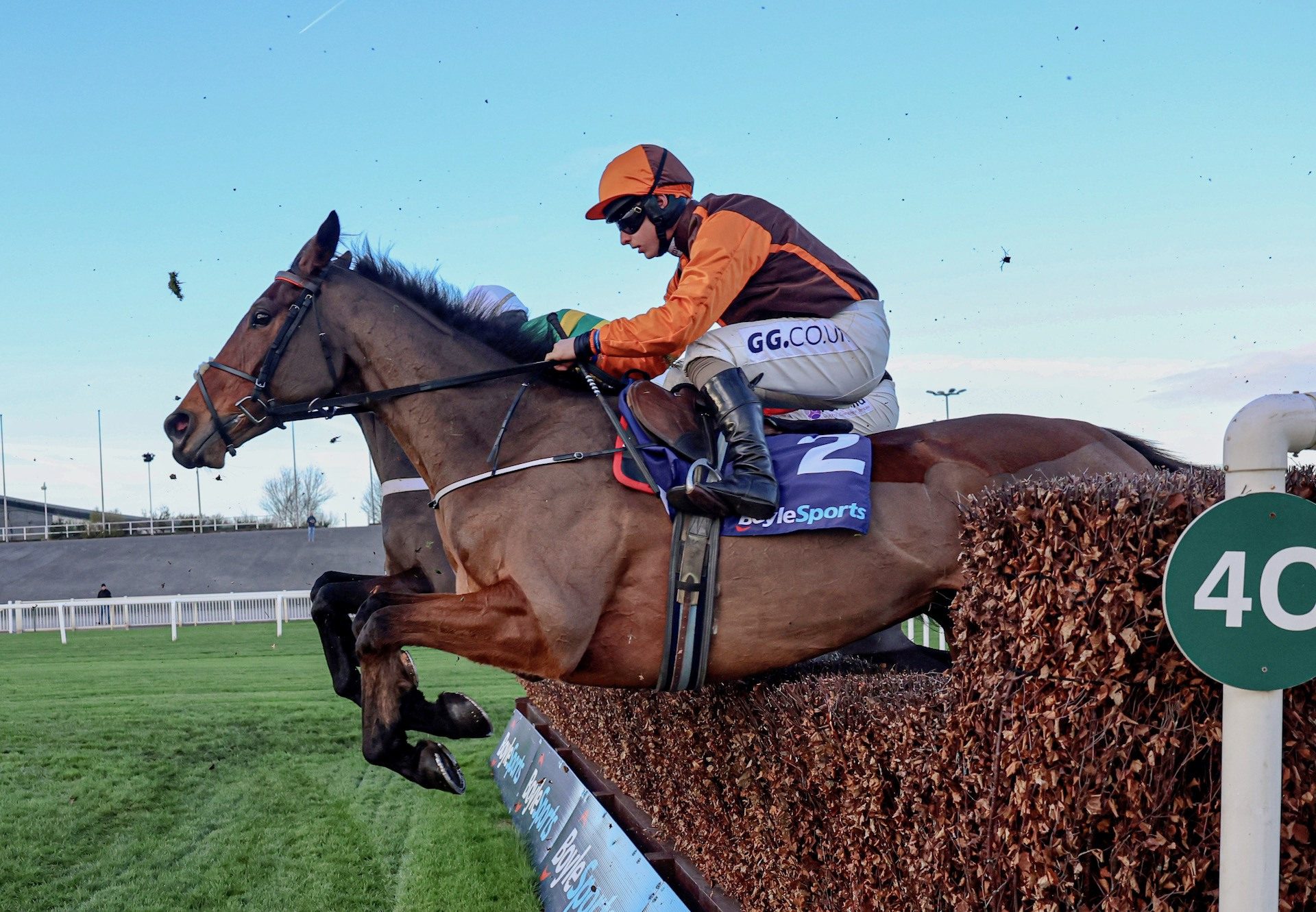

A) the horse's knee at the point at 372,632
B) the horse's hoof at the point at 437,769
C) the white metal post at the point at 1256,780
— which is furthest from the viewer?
the horse's hoof at the point at 437,769

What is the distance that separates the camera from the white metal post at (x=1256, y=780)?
4.91 feet

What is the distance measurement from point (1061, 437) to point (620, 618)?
1.39m

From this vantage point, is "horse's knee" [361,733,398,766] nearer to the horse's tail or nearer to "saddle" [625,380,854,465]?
"saddle" [625,380,854,465]

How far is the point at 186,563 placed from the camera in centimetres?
3341

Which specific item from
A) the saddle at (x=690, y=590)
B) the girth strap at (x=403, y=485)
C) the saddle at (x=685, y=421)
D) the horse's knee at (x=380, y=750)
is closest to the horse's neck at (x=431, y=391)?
the saddle at (x=685, y=421)

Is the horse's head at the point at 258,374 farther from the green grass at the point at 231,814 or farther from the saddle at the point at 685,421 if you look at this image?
the green grass at the point at 231,814

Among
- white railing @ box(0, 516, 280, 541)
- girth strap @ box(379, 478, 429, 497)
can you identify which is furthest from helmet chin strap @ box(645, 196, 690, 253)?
white railing @ box(0, 516, 280, 541)

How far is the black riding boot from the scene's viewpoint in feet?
8.71

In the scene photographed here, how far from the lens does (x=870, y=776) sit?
2412 millimetres

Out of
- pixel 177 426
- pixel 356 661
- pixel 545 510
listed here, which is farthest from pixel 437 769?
pixel 177 426

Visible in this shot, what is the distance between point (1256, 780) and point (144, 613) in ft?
72.4

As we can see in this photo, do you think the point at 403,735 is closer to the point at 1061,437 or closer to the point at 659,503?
the point at 659,503

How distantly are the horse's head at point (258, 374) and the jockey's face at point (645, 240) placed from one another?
3.28ft

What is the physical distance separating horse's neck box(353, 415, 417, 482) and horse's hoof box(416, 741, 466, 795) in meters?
1.81
